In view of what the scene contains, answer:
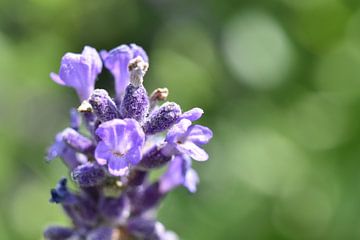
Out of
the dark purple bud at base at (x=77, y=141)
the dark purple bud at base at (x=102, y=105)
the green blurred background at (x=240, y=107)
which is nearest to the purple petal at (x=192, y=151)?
the dark purple bud at base at (x=102, y=105)

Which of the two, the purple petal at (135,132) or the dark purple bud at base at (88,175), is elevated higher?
the purple petal at (135,132)

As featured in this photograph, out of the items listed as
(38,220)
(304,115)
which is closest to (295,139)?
(304,115)

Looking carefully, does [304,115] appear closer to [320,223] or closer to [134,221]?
[320,223]

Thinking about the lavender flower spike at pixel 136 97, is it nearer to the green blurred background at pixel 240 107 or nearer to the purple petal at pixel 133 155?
the purple petal at pixel 133 155

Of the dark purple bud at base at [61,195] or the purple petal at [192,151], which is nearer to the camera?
the purple petal at [192,151]

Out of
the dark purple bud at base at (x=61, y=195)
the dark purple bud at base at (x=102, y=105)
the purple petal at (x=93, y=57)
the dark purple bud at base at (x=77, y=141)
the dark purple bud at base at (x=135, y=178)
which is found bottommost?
the dark purple bud at base at (x=61, y=195)

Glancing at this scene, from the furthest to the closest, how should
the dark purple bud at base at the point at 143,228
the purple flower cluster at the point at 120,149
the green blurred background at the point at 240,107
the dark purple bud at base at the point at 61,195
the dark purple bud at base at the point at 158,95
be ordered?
the green blurred background at the point at 240,107, the dark purple bud at base at the point at 143,228, the dark purple bud at base at the point at 61,195, the dark purple bud at base at the point at 158,95, the purple flower cluster at the point at 120,149

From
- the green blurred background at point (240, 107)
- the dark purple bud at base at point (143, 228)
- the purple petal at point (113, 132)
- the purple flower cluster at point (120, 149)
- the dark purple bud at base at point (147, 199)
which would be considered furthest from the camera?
the green blurred background at point (240, 107)
